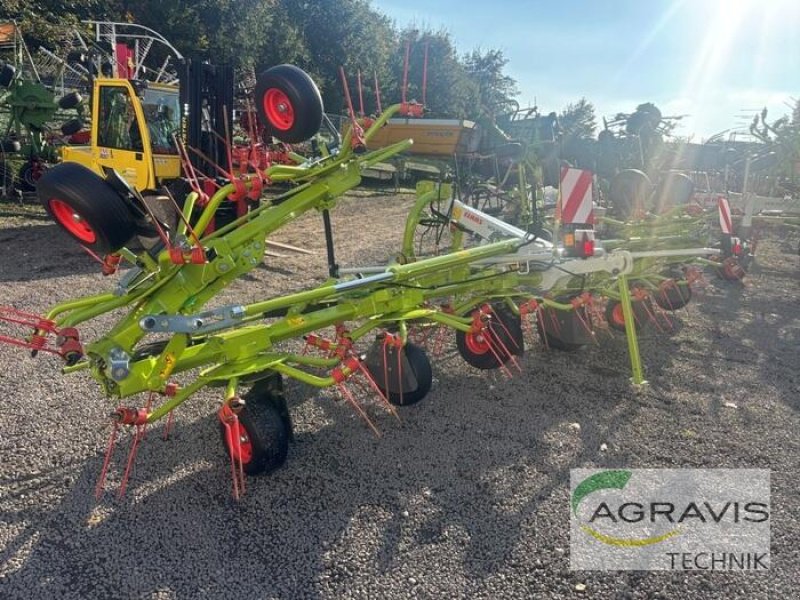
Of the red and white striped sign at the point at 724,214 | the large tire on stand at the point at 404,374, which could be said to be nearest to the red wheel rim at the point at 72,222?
the large tire on stand at the point at 404,374

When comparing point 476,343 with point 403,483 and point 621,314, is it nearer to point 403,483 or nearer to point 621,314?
point 403,483

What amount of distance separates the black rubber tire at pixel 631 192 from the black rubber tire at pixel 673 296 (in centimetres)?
107

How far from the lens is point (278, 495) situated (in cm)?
303

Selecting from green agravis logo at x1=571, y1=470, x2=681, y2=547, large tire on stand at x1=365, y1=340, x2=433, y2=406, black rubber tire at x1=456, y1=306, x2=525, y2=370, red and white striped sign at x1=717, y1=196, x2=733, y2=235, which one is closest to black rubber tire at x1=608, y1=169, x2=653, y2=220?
red and white striped sign at x1=717, y1=196, x2=733, y2=235

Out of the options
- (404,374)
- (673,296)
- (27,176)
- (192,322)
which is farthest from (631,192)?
(27,176)

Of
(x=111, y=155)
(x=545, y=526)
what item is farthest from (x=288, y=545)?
(x=111, y=155)

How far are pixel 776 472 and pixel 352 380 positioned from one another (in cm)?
280

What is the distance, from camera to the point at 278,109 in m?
3.35

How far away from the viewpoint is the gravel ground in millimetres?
2512

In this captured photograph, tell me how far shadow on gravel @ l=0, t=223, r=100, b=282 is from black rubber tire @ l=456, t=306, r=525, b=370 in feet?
16.5

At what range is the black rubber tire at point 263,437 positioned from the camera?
3.08 m

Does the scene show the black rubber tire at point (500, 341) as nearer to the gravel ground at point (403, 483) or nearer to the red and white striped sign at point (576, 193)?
the gravel ground at point (403, 483)

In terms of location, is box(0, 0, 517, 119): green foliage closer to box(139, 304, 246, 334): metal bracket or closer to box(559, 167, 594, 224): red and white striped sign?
box(559, 167, 594, 224): red and white striped sign

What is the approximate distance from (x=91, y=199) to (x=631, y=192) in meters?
5.89
